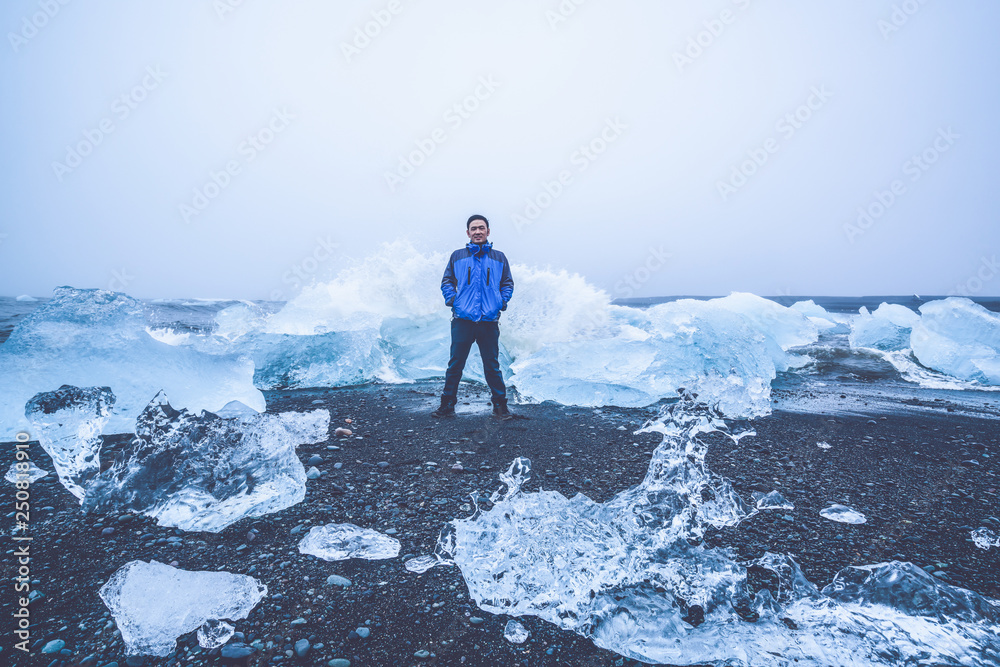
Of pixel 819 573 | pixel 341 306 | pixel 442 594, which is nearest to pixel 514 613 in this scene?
pixel 442 594

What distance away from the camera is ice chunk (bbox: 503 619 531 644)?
1.60 metres

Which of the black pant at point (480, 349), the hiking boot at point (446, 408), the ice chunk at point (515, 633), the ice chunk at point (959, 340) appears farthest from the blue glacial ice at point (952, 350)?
the ice chunk at point (515, 633)

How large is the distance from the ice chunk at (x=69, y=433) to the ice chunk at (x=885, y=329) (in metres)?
13.9

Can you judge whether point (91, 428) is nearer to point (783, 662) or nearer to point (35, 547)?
point (35, 547)

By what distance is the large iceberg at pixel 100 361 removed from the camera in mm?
3609

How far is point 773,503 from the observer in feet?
8.45

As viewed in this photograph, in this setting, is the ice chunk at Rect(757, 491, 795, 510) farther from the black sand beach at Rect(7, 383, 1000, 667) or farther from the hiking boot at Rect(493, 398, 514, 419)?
the hiking boot at Rect(493, 398, 514, 419)

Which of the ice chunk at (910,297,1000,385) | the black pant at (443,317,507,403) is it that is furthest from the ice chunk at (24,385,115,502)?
the ice chunk at (910,297,1000,385)

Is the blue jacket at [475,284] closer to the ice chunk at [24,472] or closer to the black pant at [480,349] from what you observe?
the black pant at [480,349]

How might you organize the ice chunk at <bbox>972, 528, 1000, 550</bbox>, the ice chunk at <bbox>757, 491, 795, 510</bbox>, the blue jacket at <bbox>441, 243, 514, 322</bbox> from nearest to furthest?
the ice chunk at <bbox>972, 528, 1000, 550</bbox>
the ice chunk at <bbox>757, 491, 795, 510</bbox>
the blue jacket at <bbox>441, 243, 514, 322</bbox>

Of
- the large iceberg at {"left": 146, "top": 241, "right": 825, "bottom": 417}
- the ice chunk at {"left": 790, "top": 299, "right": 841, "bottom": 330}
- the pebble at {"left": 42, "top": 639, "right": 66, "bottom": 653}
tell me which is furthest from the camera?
the ice chunk at {"left": 790, "top": 299, "right": 841, "bottom": 330}

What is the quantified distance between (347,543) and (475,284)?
9.72 ft

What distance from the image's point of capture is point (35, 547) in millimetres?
2109

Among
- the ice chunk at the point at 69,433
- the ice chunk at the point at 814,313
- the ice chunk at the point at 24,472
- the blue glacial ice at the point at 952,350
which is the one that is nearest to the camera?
the ice chunk at the point at 69,433
